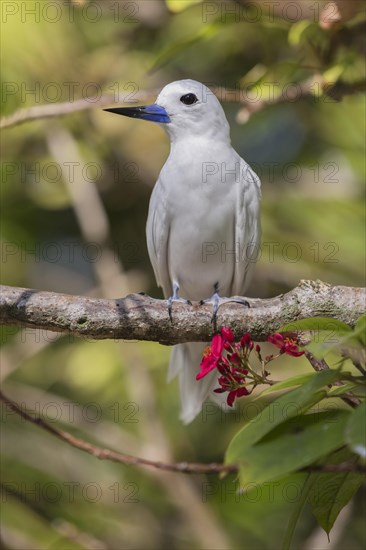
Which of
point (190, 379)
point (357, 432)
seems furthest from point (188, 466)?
point (190, 379)

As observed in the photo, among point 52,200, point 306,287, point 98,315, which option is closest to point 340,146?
point 52,200

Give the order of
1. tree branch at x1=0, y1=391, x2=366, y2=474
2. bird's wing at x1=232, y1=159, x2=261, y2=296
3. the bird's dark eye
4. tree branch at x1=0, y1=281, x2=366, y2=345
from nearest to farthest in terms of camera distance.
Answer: tree branch at x1=0, y1=391, x2=366, y2=474, tree branch at x1=0, y1=281, x2=366, y2=345, bird's wing at x1=232, y1=159, x2=261, y2=296, the bird's dark eye

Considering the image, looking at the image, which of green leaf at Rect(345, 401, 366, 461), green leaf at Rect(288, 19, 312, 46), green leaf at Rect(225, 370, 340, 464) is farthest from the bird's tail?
green leaf at Rect(345, 401, 366, 461)

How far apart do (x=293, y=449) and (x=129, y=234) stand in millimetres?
4949

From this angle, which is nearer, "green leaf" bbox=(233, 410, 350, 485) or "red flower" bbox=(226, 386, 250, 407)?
"green leaf" bbox=(233, 410, 350, 485)

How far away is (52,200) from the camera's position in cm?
625

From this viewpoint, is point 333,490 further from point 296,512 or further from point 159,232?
point 159,232

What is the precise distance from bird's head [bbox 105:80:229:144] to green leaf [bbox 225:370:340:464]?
3.24 meters

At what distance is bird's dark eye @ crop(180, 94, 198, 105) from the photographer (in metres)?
5.02

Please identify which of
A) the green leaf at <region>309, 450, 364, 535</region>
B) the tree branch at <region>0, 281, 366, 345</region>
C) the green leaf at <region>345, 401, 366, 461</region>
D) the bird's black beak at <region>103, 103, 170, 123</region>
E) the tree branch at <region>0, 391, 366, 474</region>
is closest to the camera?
the green leaf at <region>345, 401, 366, 461</region>

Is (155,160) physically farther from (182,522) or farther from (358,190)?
(182,522)

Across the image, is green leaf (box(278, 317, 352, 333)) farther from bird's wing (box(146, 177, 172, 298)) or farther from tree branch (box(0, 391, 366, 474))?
bird's wing (box(146, 177, 172, 298))

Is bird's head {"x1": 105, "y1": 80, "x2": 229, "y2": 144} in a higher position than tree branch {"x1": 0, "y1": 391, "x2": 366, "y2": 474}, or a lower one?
higher

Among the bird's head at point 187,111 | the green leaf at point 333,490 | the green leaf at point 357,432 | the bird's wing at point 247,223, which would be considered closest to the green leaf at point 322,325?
the green leaf at point 357,432
